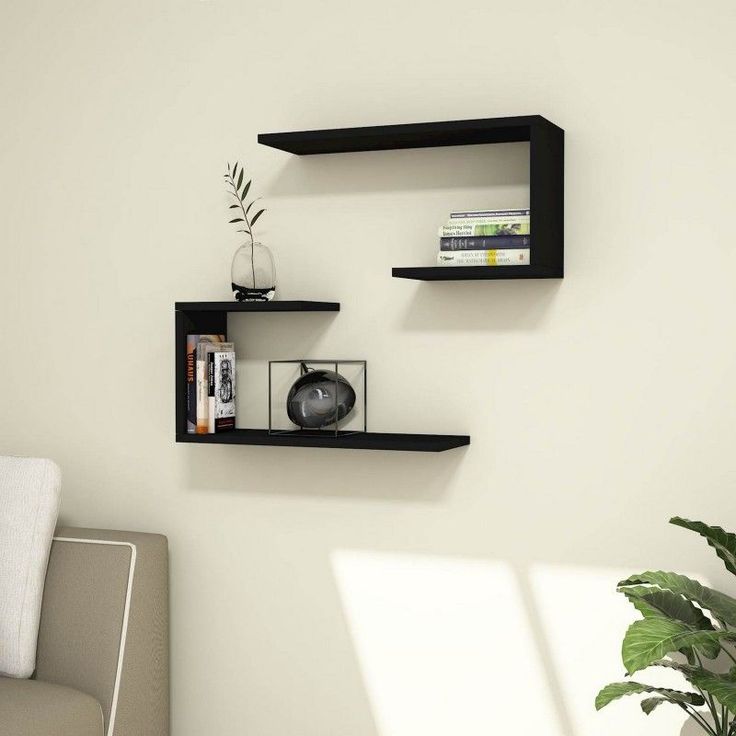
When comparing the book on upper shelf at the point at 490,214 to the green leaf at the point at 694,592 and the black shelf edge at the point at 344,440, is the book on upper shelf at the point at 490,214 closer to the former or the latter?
the black shelf edge at the point at 344,440

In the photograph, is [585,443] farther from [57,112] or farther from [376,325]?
[57,112]

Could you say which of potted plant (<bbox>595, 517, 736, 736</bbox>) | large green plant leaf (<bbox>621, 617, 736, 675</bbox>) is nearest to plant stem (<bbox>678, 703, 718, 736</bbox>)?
potted plant (<bbox>595, 517, 736, 736</bbox>)

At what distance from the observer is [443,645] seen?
108 inches

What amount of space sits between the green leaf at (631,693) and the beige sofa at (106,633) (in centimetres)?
125

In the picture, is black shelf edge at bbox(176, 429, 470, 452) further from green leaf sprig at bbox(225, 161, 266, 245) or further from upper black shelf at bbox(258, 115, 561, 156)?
upper black shelf at bbox(258, 115, 561, 156)

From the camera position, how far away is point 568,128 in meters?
2.60

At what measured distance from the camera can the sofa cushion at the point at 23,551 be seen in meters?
2.73

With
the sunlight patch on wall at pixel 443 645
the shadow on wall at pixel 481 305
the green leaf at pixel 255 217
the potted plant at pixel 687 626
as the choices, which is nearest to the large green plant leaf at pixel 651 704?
the potted plant at pixel 687 626

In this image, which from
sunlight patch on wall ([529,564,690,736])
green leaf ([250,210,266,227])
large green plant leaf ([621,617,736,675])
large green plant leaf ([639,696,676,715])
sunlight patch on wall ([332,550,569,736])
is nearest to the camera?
large green plant leaf ([621,617,736,675])

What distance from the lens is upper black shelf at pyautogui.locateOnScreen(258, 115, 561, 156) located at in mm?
2479

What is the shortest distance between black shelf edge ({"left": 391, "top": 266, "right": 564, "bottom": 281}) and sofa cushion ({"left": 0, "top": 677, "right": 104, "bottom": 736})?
4.26ft

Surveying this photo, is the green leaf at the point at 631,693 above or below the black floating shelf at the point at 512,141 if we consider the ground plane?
below

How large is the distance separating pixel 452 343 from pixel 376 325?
0.71 ft

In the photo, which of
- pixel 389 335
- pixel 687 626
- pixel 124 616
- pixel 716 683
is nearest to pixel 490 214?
pixel 389 335
